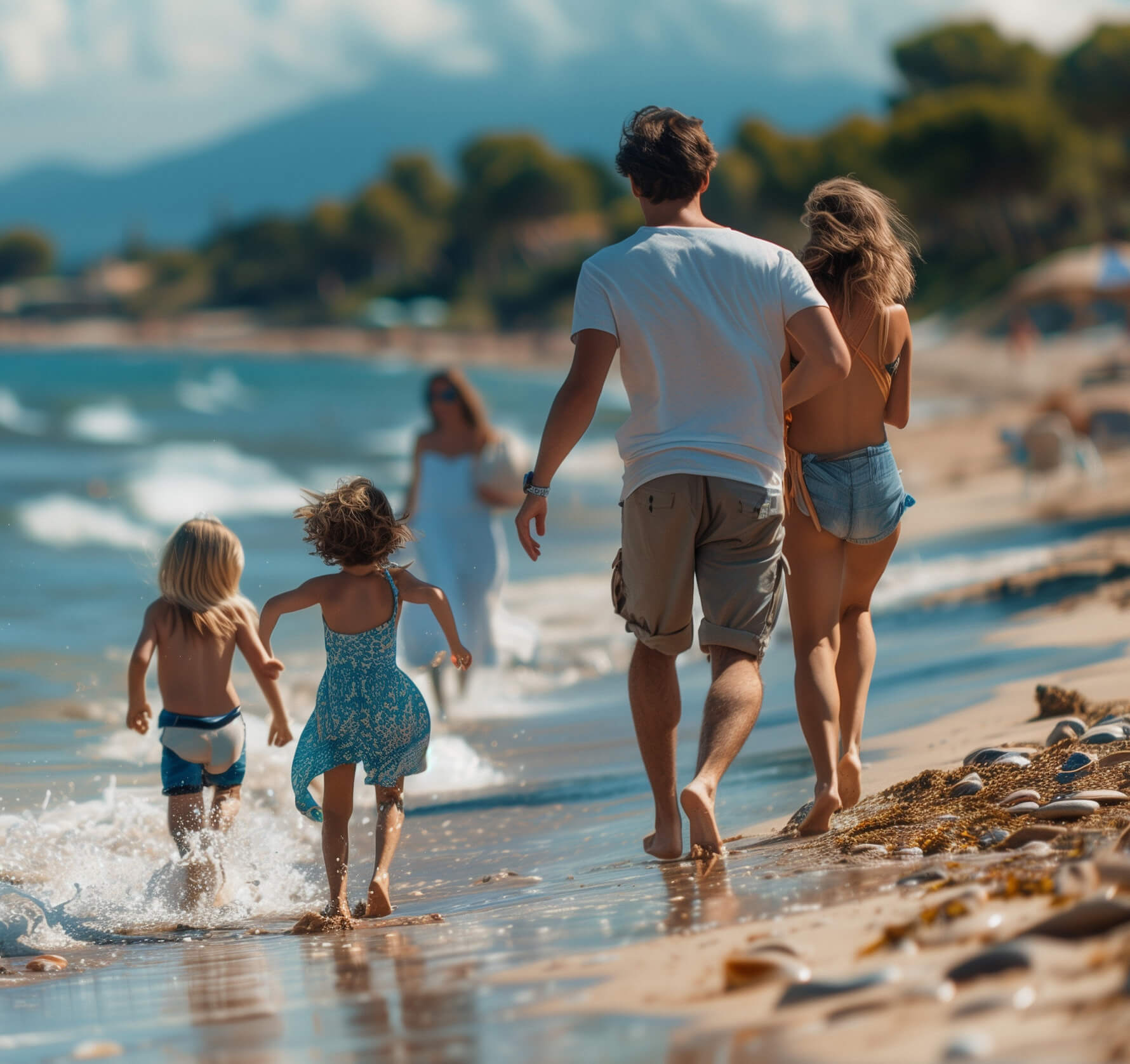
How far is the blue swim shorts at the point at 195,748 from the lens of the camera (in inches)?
174

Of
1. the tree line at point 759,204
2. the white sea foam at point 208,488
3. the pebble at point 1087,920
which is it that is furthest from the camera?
the tree line at point 759,204

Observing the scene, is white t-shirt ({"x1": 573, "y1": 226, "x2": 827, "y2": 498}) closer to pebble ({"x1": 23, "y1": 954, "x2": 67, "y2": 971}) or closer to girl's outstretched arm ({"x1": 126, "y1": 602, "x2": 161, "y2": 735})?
girl's outstretched arm ({"x1": 126, "y1": 602, "x2": 161, "y2": 735})

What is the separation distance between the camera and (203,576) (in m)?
4.42

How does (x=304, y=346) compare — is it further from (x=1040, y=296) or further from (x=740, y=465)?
(x=740, y=465)

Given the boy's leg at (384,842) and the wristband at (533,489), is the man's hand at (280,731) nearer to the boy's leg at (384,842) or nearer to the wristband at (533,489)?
the boy's leg at (384,842)

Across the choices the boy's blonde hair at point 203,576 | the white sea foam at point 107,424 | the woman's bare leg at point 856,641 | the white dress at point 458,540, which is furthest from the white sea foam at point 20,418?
the woman's bare leg at point 856,641

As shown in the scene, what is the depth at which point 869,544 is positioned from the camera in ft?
14.0

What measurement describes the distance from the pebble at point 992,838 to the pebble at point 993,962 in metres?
1.21

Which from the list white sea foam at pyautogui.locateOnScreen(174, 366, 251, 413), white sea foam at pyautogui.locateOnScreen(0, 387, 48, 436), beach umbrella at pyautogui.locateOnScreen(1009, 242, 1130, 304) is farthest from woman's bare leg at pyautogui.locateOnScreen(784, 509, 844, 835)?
white sea foam at pyautogui.locateOnScreen(174, 366, 251, 413)

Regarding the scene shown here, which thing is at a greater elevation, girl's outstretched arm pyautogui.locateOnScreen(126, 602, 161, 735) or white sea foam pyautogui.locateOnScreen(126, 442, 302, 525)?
white sea foam pyautogui.locateOnScreen(126, 442, 302, 525)

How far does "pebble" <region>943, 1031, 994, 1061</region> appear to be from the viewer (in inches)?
77.0

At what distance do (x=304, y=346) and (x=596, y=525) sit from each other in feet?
332

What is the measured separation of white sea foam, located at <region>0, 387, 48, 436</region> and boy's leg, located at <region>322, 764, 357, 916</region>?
31.6m

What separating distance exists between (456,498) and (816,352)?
12.2 ft
